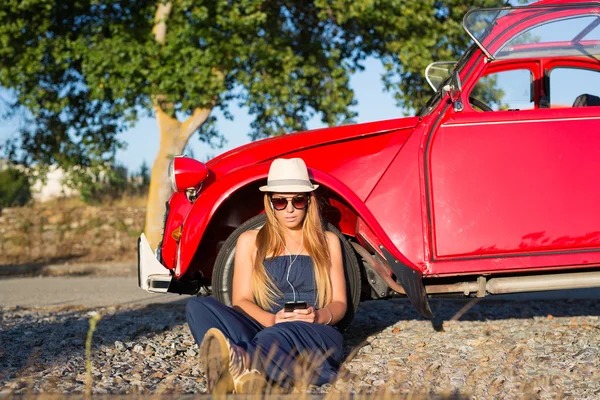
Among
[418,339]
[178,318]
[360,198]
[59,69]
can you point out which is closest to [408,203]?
[360,198]

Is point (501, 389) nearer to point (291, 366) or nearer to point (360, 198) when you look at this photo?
point (291, 366)

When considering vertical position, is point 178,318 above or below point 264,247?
below

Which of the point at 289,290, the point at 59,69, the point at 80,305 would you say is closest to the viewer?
the point at 289,290

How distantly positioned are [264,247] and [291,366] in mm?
885

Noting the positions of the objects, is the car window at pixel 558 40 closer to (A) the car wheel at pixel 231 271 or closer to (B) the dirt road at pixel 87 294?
(A) the car wheel at pixel 231 271

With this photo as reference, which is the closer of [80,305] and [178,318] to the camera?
[178,318]

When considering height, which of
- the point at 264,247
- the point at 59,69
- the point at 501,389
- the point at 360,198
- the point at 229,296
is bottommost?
the point at 501,389

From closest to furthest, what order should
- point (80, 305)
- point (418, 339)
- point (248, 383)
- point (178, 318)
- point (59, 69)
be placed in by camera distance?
1. point (248, 383)
2. point (418, 339)
3. point (178, 318)
4. point (80, 305)
5. point (59, 69)

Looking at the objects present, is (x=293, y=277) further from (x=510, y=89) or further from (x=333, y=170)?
(x=510, y=89)

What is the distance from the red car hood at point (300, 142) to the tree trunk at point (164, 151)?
970cm

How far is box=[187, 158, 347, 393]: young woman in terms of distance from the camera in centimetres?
382

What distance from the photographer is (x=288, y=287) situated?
433cm

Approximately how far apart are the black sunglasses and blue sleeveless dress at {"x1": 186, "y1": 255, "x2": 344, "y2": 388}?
11.6 inches

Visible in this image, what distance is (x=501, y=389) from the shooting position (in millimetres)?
3748
